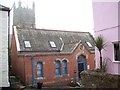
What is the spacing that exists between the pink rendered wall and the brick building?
1089cm

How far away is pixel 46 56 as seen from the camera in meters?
21.8

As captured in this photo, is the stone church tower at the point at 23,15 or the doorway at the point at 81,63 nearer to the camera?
the doorway at the point at 81,63

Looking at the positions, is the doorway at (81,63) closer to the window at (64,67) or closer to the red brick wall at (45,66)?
the red brick wall at (45,66)

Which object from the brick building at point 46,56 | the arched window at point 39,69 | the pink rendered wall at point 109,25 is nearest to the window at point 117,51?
the pink rendered wall at point 109,25

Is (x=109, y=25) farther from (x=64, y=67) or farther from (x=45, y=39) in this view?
(x=45, y=39)

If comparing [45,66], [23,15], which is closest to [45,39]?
[45,66]

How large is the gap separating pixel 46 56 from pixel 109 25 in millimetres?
12086

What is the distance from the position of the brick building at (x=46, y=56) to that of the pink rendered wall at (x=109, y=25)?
1089cm

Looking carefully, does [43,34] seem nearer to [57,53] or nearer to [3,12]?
[57,53]

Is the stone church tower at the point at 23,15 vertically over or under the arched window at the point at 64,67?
over

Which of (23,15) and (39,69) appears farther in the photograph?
(23,15)

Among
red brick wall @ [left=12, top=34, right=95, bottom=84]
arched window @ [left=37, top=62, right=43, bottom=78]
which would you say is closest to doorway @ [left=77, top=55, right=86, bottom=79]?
red brick wall @ [left=12, top=34, right=95, bottom=84]

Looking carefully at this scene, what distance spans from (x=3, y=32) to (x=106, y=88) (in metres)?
9.52

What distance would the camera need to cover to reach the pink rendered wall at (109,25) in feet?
33.5
